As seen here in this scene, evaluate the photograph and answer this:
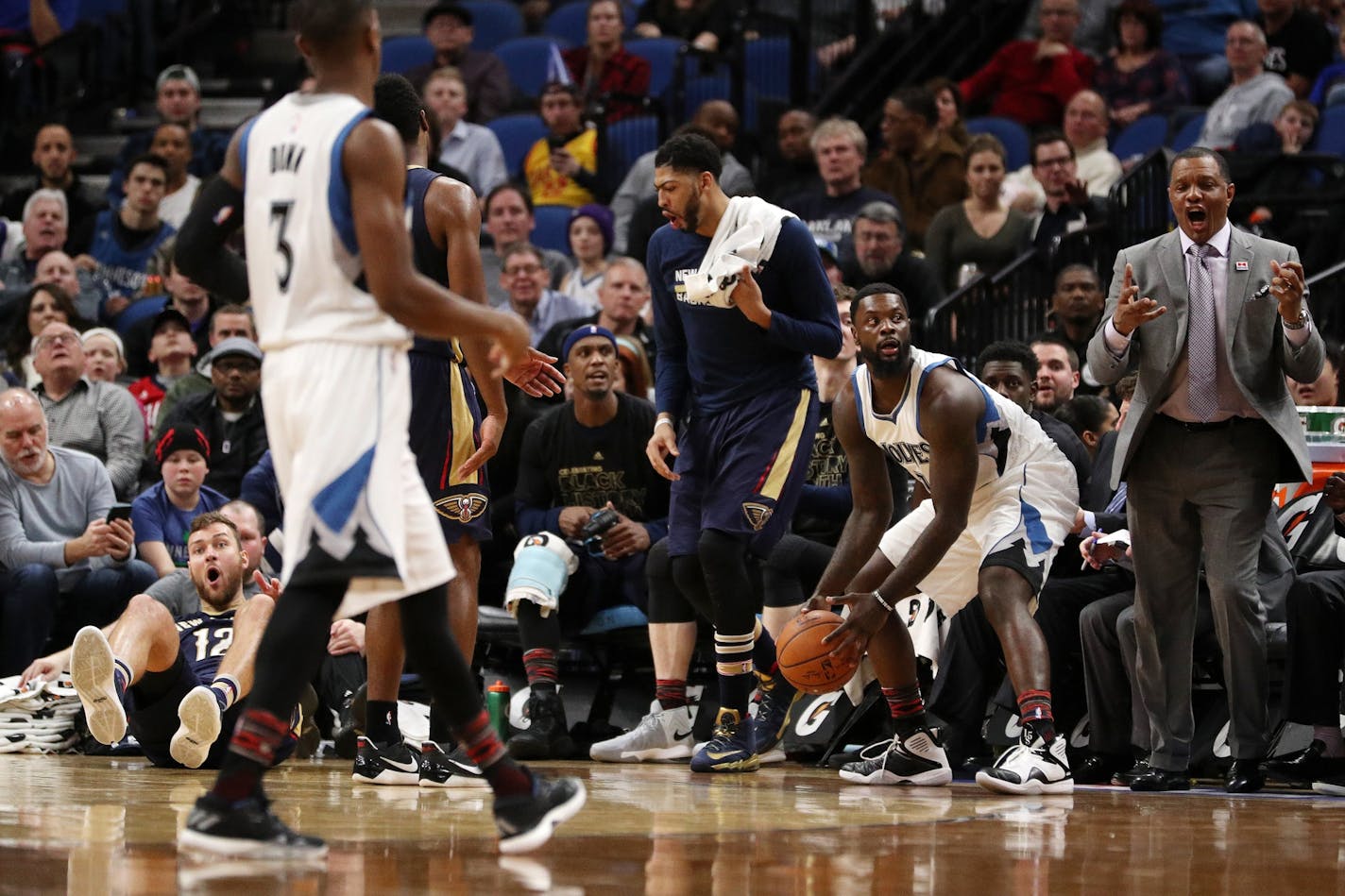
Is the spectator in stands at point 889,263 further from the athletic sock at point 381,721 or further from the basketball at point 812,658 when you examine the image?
the athletic sock at point 381,721

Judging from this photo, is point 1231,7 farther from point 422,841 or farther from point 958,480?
point 422,841

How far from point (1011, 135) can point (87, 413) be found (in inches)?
245

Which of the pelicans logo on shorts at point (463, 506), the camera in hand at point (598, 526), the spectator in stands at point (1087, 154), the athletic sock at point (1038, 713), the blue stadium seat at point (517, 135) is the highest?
the blue stadium seat at point (517, 135)

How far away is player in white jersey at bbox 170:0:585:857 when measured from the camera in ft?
12.1

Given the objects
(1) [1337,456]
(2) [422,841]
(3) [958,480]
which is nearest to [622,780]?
(3) [958,480]

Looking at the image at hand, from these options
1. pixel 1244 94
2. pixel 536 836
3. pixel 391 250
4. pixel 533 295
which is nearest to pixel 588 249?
pixel 533 295

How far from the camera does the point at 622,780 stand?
5.97m

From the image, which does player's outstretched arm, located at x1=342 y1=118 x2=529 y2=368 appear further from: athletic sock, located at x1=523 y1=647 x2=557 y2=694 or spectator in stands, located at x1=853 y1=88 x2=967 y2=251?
spectator in stands, located at x1=853 y1=88 x2=967 y2=251

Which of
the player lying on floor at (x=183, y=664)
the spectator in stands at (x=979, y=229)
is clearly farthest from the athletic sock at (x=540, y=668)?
the spectator in stands at (x=979, y=229)

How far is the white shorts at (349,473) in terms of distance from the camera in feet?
12.1

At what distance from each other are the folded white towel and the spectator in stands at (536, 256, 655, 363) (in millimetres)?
2878

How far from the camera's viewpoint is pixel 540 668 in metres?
7.65

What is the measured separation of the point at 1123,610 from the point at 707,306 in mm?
1901

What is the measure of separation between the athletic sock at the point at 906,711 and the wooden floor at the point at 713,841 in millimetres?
265
